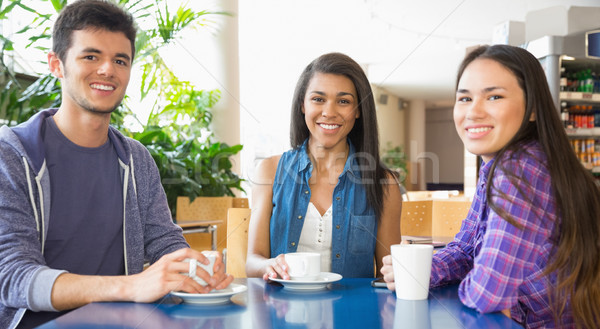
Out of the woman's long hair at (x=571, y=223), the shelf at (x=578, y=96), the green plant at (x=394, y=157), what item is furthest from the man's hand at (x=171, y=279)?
the green plant at (x=394, y=157)

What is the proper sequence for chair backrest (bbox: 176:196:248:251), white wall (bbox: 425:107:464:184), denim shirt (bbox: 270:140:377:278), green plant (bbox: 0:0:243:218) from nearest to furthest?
Result: 1. denim shirt (bbox: 270:140:377:278)
2. green plant (bbox: 0:0:243:218)
3. chair backrest (bbox: 176:196:248:251)
4. white wall (bbox: 425:107:464:184)

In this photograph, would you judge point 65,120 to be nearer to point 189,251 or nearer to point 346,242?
point 189,251

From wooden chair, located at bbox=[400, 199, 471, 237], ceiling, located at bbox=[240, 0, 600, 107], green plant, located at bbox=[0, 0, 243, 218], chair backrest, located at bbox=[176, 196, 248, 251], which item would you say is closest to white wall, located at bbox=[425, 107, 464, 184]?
ceiling, located at bbox=[240, 0, 600, 107]

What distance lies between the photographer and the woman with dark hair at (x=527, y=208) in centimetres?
90

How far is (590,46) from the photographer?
16.8ft

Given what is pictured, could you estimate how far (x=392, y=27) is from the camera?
8.85 meters

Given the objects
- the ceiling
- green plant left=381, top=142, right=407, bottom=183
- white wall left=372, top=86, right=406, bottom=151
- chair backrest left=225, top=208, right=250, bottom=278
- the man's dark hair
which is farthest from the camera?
green plant left=381, top=142, right=407, bottom=183

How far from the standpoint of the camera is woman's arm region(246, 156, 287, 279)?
5.43 feet

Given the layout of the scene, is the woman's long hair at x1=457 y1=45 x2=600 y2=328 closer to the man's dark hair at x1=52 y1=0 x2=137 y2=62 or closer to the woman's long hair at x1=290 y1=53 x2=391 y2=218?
the woman's long hair at x1=290 y1=53 x2=391 y2=218

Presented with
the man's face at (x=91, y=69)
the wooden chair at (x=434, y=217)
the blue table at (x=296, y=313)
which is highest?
the man's face at (x=91, y=69)

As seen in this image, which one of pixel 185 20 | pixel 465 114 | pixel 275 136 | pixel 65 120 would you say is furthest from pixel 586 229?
pixel 275 136

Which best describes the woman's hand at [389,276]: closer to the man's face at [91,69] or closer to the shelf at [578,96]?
the man's face at [91,69]

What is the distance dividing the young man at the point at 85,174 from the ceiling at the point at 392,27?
6138 mm

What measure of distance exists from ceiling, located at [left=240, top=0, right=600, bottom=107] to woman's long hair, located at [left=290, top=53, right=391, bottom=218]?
19.1ft
